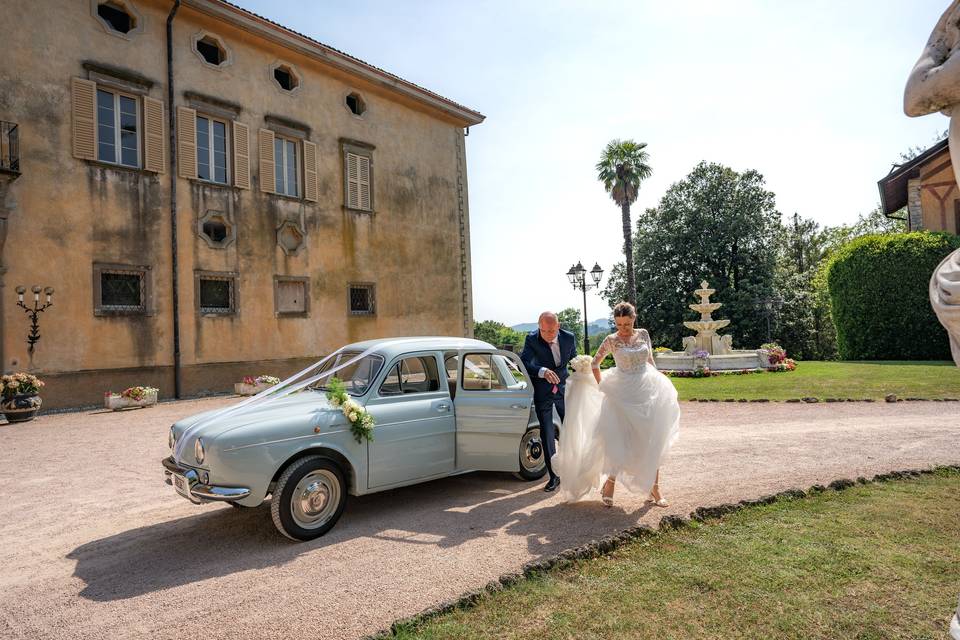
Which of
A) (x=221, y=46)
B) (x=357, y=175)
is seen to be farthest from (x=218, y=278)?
(x=221, y=46)

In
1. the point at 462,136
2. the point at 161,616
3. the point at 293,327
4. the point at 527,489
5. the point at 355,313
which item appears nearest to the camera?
the point at 161,616

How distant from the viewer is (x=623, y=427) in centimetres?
561

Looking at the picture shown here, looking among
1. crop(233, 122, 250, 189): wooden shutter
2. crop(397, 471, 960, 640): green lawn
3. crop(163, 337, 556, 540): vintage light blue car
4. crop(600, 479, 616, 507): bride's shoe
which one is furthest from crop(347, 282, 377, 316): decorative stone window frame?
crop(397, 471, 960, 640): green lawn

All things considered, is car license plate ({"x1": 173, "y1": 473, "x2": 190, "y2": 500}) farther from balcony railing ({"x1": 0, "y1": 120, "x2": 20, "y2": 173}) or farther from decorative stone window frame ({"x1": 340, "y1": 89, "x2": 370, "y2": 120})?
decorative stone window frame ({"x1": 340, "y1": 89, "x2": 370, "y2": 120})

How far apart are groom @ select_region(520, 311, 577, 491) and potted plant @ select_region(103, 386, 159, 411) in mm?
12640

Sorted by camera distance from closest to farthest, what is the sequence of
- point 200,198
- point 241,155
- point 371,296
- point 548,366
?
point 548,366, point 200,198, point 241,155, point 371,296

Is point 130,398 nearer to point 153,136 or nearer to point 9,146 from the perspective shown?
point 9,146

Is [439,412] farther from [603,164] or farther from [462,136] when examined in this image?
[603,164]

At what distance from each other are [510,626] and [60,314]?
51.7ft

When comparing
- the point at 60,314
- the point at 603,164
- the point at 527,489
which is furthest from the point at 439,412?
the point at 603,164

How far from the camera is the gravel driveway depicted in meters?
3.74

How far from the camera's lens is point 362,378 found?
5883 millimetres

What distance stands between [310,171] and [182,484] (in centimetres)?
1714

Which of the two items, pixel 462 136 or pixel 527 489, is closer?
pixel 527 489
